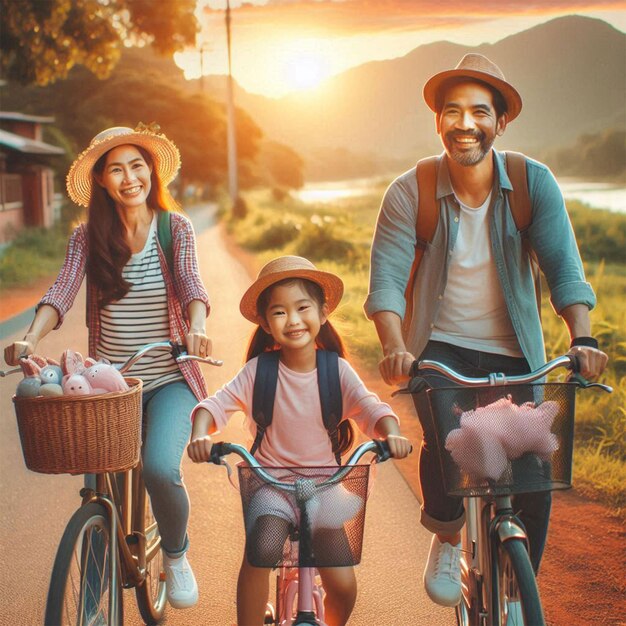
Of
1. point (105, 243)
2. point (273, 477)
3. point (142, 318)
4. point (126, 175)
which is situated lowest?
point (273, 477)

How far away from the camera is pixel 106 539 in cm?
326

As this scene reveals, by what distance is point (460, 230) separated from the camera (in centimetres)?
355

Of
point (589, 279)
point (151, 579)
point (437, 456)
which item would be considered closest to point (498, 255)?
point (437, 456)

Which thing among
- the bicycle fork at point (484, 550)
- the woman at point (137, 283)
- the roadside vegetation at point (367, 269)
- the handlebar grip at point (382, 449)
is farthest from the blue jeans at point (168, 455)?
the bicycle fork at point (484, 550)

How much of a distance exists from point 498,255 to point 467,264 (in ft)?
0.38

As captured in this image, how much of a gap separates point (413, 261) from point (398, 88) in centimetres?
1416

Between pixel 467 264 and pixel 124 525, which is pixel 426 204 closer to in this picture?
pixel 467 264

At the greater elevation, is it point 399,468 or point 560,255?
point 560,255

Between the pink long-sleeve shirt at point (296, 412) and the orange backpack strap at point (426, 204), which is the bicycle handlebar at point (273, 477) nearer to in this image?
the pink long-sleeve shirt at point (296, 412)

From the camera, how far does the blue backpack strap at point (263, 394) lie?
319 cm

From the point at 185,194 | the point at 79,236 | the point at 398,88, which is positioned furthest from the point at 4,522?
the point at 185,194

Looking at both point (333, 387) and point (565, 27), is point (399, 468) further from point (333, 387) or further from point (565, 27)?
point (565, 27)

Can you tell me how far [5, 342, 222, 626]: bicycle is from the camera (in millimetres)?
2910

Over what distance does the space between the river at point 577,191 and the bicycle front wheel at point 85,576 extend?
1310cm
